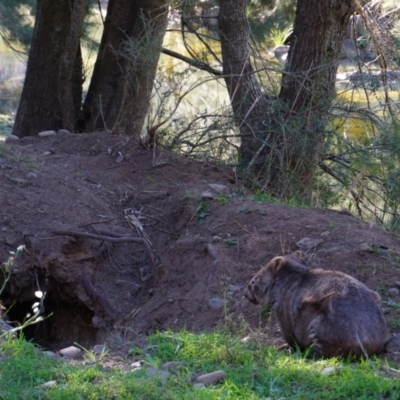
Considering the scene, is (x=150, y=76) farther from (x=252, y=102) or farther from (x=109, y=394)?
(x=109, y=394)

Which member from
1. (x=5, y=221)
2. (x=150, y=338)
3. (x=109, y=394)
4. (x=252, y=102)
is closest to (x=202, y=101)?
(x=252, y=102)

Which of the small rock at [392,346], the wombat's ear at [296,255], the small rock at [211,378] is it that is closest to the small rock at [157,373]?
the small rock at [211,378]

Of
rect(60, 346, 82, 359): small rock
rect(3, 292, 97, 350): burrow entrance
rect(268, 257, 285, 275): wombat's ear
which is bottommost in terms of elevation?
rect(3, 292, 97, 350): burrow entrance

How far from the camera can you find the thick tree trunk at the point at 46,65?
10.8 m

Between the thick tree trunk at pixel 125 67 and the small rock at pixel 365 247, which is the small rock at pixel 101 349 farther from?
the thick tree trunk at pixel 125 67

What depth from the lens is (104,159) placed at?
8.68 meters

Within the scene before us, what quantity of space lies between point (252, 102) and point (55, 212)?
9.26 ft

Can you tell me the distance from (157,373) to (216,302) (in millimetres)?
1463

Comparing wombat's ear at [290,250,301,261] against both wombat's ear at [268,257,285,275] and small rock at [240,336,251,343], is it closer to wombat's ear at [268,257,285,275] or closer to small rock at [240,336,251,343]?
wombat's ear at [268,257,285,275]

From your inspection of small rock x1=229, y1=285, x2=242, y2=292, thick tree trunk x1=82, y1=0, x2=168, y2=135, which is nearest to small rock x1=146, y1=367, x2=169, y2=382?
small rock x1=229, y1=285, x2=242, y2=292

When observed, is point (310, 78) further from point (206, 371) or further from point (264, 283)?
point (206, 371)

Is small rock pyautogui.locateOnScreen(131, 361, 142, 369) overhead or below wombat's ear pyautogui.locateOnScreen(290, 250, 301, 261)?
below

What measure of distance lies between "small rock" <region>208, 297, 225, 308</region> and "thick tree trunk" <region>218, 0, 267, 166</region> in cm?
299

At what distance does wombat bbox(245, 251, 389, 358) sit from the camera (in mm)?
4793
